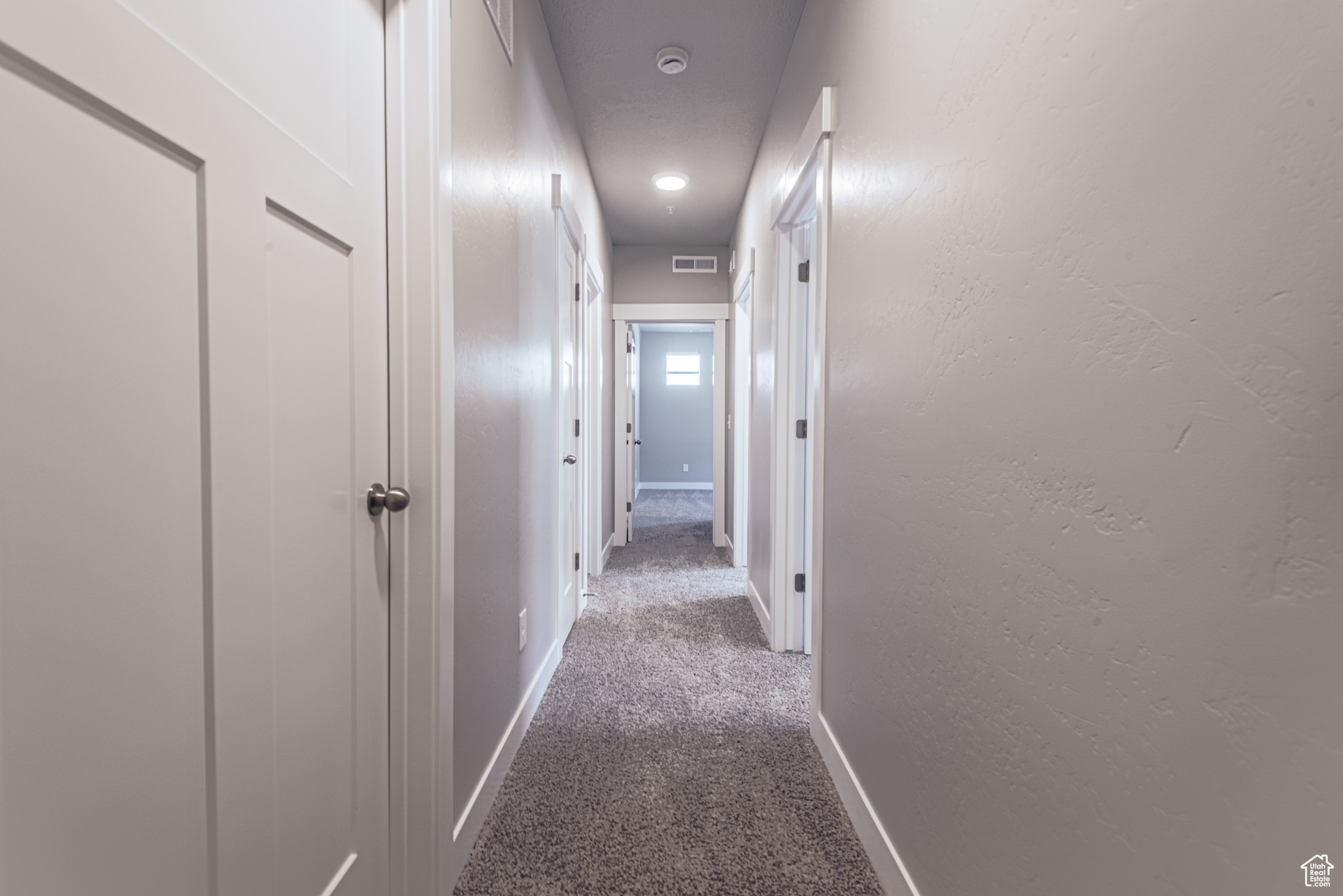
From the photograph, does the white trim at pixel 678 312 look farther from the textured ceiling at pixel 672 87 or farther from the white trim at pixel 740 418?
the textured ceiling at pixel 672 87

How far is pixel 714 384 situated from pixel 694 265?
37.3 inches

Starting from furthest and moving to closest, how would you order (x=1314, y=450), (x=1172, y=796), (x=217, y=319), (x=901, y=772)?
(x=901, y=772)
(x=217, y=319)
(x=1172, y=796)
(x=1314, y=450)

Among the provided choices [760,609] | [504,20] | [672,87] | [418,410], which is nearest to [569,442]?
[760,609]

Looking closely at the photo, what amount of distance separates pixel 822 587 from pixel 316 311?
1.51 m

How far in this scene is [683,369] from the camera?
926cm

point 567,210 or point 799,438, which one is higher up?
point 567,210

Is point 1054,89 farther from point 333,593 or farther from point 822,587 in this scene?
point 822,587

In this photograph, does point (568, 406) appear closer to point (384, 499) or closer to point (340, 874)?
point (384, 499)

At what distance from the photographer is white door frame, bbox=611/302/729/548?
4.90 meters

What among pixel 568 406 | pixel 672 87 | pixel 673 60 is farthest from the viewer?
pixel 568 406

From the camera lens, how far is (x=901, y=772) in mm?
1286

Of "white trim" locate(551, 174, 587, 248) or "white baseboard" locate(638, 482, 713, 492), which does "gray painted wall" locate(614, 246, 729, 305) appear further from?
"white baseboard" locate(638, 482, 713, 492)

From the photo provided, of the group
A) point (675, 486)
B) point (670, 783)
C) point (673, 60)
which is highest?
point (673, 60)

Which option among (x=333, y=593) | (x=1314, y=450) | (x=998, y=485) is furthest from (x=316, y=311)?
(x=1314, y=450)
